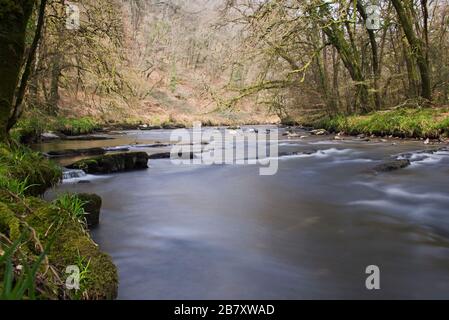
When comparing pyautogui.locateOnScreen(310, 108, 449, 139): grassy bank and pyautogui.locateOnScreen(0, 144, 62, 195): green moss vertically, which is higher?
pyautogui.locateOnScreen(310, 108, 449, 139): grassy bank

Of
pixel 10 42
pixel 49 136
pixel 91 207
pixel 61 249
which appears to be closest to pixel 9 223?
pixel 61 249

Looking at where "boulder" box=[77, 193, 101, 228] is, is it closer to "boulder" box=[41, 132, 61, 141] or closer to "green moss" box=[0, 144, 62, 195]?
"green moss" box=[0, 144, 62, 195]

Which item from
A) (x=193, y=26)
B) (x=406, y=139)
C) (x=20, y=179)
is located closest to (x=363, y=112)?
(x=406, y=139)

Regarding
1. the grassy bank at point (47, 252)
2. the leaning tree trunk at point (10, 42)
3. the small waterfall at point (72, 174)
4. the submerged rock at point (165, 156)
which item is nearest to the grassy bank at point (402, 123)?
the submerged rock at point (165, 156)

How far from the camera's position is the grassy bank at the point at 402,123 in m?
13.5

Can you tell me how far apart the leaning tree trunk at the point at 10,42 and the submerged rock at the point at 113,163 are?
106 inches

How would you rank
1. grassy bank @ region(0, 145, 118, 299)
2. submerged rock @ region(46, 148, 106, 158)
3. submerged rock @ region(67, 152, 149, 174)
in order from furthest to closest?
submerged rock @ region(46, 148, 106, 158) < submerged rock @ region(67, 152, 149, 174) < grassy bank @ region(0, 145, 118, 299)

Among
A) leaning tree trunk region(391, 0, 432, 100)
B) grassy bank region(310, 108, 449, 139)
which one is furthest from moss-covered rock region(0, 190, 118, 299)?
leaning tree trunk region(391, 0, 432, 100)

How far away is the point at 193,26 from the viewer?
50.8m

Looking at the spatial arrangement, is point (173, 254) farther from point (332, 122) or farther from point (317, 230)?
point (332, 122)

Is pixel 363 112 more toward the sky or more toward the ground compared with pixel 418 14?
more toward the ground

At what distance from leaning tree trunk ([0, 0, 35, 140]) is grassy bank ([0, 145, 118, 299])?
1823mm

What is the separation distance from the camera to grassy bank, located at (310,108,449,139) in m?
13.5
